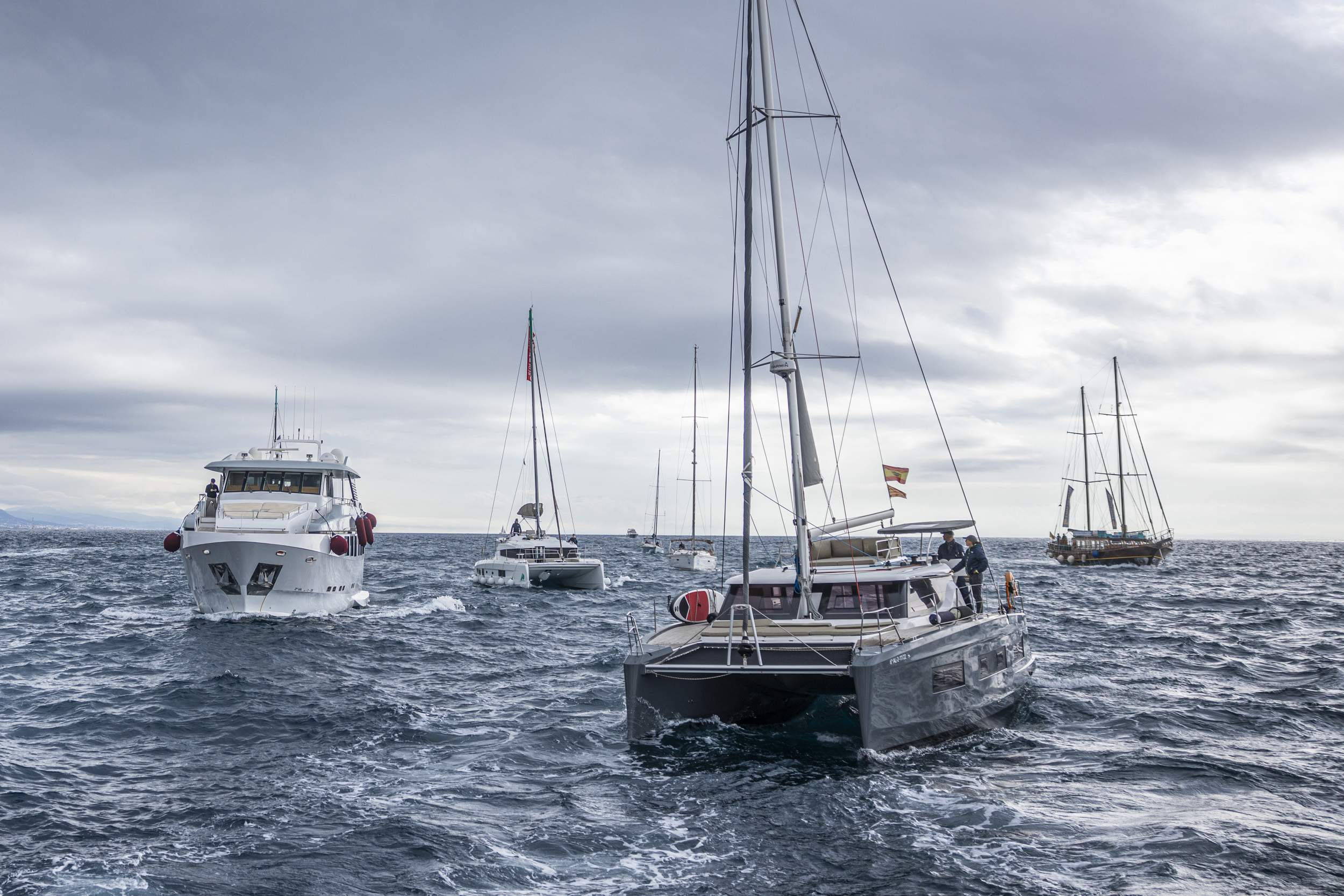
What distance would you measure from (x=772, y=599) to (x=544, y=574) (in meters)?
29.7

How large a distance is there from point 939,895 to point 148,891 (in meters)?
6.40

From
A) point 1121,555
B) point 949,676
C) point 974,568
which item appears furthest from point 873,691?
point 1121,555

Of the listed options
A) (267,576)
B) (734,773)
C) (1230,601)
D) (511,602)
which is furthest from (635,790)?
(1230,601)

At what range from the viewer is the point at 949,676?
12156 mm

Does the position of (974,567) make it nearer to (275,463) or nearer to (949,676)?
(949,676)

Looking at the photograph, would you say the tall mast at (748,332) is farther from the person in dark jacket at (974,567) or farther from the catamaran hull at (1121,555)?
the catamaran hull at (1121,555)

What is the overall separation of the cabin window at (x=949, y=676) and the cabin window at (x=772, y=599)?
9.08 feet

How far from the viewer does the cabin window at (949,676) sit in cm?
1188

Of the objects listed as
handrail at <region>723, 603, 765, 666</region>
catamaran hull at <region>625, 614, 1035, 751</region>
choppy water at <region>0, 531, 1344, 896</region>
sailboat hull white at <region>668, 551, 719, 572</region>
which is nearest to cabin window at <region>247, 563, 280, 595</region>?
choppy water at <region>0, 531, 1344, 896</region>

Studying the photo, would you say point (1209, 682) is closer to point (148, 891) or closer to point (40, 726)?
point (148, 891)

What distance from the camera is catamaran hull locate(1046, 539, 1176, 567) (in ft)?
233

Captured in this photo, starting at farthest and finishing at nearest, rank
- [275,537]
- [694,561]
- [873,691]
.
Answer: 1. [694,561]
2. [275,537]
3. [873,691]

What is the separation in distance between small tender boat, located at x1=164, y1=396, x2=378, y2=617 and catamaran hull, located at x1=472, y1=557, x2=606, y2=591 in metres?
11.6

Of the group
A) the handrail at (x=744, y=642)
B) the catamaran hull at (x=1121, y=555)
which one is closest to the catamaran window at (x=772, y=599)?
the handrail at (x=744, y=642)
